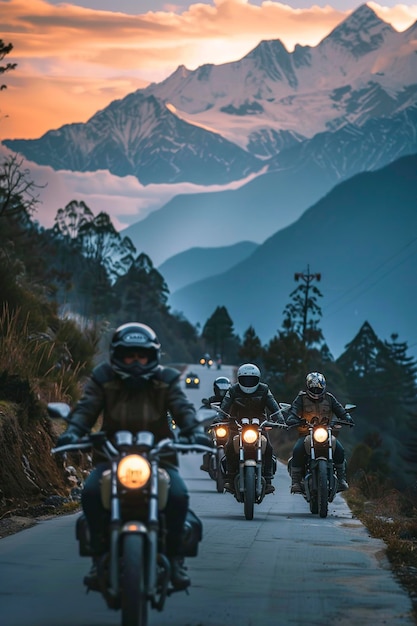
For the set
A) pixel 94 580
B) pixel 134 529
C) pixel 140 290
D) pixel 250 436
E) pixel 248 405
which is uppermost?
pixel 140 290

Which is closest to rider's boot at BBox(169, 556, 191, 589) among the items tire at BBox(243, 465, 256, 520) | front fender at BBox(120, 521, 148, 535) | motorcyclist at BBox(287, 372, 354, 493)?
front fender at BBox(120, 521, 148, 535)

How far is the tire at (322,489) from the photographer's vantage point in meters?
18.1

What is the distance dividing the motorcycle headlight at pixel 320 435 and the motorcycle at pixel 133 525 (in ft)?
33.6

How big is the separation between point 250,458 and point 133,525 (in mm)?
10031

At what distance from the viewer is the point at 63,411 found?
8352mm

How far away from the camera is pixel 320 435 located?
18.4 metres

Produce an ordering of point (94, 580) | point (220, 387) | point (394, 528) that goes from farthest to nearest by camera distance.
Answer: point (220, 387) → point (394, 528) → point (94, 580)

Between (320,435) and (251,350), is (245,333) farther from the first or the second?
(320,435)

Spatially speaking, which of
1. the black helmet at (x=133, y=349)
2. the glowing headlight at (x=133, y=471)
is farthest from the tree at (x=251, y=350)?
the glowing headlight at (x=133, y=471)

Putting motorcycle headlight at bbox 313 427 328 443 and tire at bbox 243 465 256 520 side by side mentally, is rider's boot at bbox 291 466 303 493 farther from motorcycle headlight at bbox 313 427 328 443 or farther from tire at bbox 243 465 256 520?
tire at bbox 243 465 256 520

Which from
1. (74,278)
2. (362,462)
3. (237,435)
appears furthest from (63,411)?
(74,278)

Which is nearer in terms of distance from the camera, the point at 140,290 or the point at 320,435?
the point at 320,435

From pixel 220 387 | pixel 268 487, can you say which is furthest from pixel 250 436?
pixel 220 387

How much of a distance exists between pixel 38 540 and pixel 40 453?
20.7ft
